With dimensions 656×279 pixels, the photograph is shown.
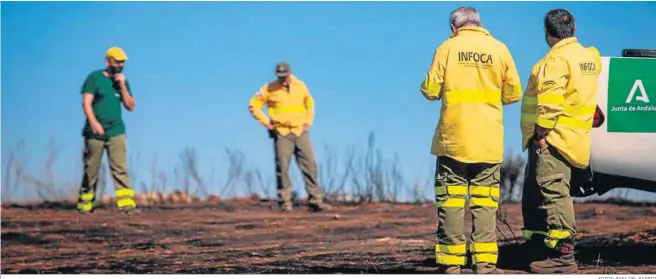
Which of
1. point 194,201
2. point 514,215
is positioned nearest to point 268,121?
point 194,201

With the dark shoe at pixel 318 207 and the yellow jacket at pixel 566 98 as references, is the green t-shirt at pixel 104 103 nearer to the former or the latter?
the dark shoe at pixel 318 207

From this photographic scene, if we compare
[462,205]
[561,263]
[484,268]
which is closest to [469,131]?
[462,205]

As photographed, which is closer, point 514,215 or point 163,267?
point 163,267

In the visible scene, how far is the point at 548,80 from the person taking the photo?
7793 mm

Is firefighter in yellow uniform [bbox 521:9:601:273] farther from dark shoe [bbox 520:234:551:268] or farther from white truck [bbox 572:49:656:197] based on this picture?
white truck [bbox 572:49:656:197]

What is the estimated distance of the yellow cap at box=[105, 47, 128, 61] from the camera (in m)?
13.7

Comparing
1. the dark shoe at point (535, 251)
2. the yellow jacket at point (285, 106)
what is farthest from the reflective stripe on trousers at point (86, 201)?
the dark shoe at point (535, 251)

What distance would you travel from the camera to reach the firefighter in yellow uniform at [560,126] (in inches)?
310

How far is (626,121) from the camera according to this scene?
8.56 m

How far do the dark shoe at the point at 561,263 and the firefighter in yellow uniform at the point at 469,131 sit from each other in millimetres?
422

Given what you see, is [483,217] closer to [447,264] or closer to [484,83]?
[447,264]

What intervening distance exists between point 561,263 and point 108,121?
7130 mm

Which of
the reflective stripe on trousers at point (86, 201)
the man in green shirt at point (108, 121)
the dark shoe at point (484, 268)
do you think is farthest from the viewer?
the reflective stripe on trousers at point (86, 201)

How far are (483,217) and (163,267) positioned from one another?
9.52 feet
